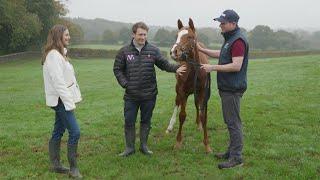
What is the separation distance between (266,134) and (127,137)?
3185mm

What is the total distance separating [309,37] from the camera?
76.2 metres

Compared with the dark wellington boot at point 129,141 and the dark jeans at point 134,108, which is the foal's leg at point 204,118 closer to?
the dark jeans at point 134,108

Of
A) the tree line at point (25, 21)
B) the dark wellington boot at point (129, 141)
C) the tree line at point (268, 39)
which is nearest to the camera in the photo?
the dark wellington boot at point (129, 141)

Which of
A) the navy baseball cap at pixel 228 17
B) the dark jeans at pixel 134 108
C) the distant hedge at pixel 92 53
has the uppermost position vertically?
the navy baseball cap at pixel 228 17

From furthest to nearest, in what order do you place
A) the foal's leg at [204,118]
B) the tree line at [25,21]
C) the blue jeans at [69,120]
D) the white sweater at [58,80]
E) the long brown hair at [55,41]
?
1. the tree line at [25,21]
2. the foal's leg at [204,118]
3. the blue jeans at [69,120]
4. the long brown hair at [55,41]
5. the white sweater at [58,80]

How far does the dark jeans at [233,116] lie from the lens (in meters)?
7.37

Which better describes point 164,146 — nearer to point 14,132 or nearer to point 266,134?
point 266,134

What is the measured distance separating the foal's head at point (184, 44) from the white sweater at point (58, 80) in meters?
1.91

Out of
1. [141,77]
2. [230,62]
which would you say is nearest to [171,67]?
Answer: [141,77]

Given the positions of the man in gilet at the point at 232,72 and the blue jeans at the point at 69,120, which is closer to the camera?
the blue jeans at the point at 69,120

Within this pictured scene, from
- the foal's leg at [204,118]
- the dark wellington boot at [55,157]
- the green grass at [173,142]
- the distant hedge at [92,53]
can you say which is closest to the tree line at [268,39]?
the distant hedge at [92,53]

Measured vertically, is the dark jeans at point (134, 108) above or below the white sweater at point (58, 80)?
below

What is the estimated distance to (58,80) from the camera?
6527 mm

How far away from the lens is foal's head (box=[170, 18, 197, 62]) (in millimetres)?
7867
